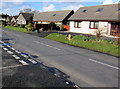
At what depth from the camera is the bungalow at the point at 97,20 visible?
89.9 feet

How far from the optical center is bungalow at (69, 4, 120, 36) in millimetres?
27391

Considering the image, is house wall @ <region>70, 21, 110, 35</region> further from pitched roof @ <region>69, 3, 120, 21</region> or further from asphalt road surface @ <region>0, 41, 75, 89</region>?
asphalt road surface @ <region>0, 41, 75, 89</region>

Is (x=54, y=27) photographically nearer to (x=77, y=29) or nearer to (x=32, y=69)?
(x=77, y=29)

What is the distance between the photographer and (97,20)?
A: 29906 millimetres

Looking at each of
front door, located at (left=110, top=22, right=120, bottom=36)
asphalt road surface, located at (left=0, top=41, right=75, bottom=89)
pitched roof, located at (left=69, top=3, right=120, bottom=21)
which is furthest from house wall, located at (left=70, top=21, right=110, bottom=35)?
asphalt road surface, located at (left=0, top=41, right=75, bottom=89)

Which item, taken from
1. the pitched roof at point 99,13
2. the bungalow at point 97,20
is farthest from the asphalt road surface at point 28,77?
the pitched roof at point 99,13

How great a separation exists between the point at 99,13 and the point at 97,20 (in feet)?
8.41

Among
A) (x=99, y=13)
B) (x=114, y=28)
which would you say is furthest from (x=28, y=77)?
(x=99, y=13)

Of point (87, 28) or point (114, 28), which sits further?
point (87, 28)

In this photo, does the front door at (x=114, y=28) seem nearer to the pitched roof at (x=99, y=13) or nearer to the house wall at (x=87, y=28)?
the house wall at (x=87, y=28)

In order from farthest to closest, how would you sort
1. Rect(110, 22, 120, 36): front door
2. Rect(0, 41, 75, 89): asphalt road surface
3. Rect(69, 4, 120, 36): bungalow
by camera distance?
Rect(69, 4, 120, 36): bungalow < Rect(110, 22, 120, 36): front door < Rect(0, 41, 75, 89): asphalt road surface

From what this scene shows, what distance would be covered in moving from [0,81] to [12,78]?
1.83 ft

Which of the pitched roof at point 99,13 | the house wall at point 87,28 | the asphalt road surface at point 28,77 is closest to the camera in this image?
the asphalt road surface at point 28,77

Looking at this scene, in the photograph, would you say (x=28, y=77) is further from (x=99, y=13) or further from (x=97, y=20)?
(x=99, y=13)
